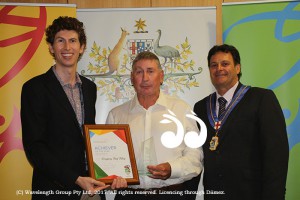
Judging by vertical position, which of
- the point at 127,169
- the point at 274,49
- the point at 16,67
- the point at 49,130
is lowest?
the point at 127,169

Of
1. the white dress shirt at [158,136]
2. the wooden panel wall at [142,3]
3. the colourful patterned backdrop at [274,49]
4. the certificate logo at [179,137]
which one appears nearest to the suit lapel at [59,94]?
the white dress shirt at [158,136]

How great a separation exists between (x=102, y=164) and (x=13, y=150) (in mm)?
1535

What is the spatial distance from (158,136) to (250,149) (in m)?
0.73

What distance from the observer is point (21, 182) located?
3891mm

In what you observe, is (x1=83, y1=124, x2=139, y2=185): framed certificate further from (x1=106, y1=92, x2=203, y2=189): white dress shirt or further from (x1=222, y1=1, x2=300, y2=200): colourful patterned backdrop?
(x1=222, y1=1, x2=300, y2=200): colourful patterned backdrop

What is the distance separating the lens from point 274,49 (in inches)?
158

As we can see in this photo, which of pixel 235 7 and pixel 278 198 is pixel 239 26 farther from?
pixel 278 198

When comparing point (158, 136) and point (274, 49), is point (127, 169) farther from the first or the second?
point (274, 49)

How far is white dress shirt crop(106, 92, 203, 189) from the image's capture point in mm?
2986

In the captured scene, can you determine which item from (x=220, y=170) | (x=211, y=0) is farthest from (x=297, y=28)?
(x=220, y=170)

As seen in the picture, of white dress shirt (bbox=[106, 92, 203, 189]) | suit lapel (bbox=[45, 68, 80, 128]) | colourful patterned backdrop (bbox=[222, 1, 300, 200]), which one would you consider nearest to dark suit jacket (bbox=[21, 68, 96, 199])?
suit lapel (bbox=[45, 68, 80, 128])

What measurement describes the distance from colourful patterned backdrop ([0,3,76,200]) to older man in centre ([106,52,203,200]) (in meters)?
1.29

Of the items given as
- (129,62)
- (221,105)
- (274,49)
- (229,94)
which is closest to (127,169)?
(221,105)

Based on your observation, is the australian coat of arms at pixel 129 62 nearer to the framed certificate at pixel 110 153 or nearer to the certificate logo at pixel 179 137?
the certificate logo at pixel 179 137
